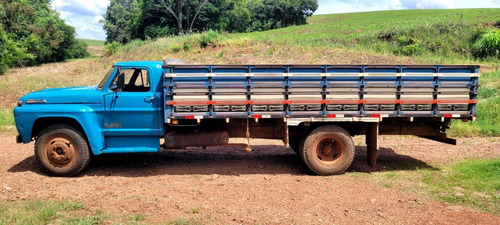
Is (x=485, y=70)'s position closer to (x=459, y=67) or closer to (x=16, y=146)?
(x=459, y=67)

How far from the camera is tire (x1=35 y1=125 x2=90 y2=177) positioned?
22.7 ft

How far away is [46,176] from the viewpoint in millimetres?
7051

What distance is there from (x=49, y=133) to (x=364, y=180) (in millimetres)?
5956

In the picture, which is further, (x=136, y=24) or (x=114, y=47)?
(x=136, y=24)

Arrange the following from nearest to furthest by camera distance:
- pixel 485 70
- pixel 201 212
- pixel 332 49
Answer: pixel 201 212 < pixel 485 70 < pixel 332 49

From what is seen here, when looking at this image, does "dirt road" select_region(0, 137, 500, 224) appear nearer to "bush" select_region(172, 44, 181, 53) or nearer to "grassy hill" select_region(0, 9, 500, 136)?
"grassy hill" select_region(0, 9, 500, 136)

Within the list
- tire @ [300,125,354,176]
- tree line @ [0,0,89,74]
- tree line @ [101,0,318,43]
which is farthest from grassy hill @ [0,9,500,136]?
tree line @ [101,0,318,43]

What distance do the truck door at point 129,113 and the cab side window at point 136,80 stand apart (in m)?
0.08

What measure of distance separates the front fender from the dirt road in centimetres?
79

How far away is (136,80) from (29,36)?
36191 millimetres

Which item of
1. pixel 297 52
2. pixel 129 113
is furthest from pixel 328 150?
pixel 297 52

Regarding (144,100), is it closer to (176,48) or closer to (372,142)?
(372,142)

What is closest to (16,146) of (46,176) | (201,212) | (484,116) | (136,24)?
(46,176)

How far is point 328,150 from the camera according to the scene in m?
7.35
